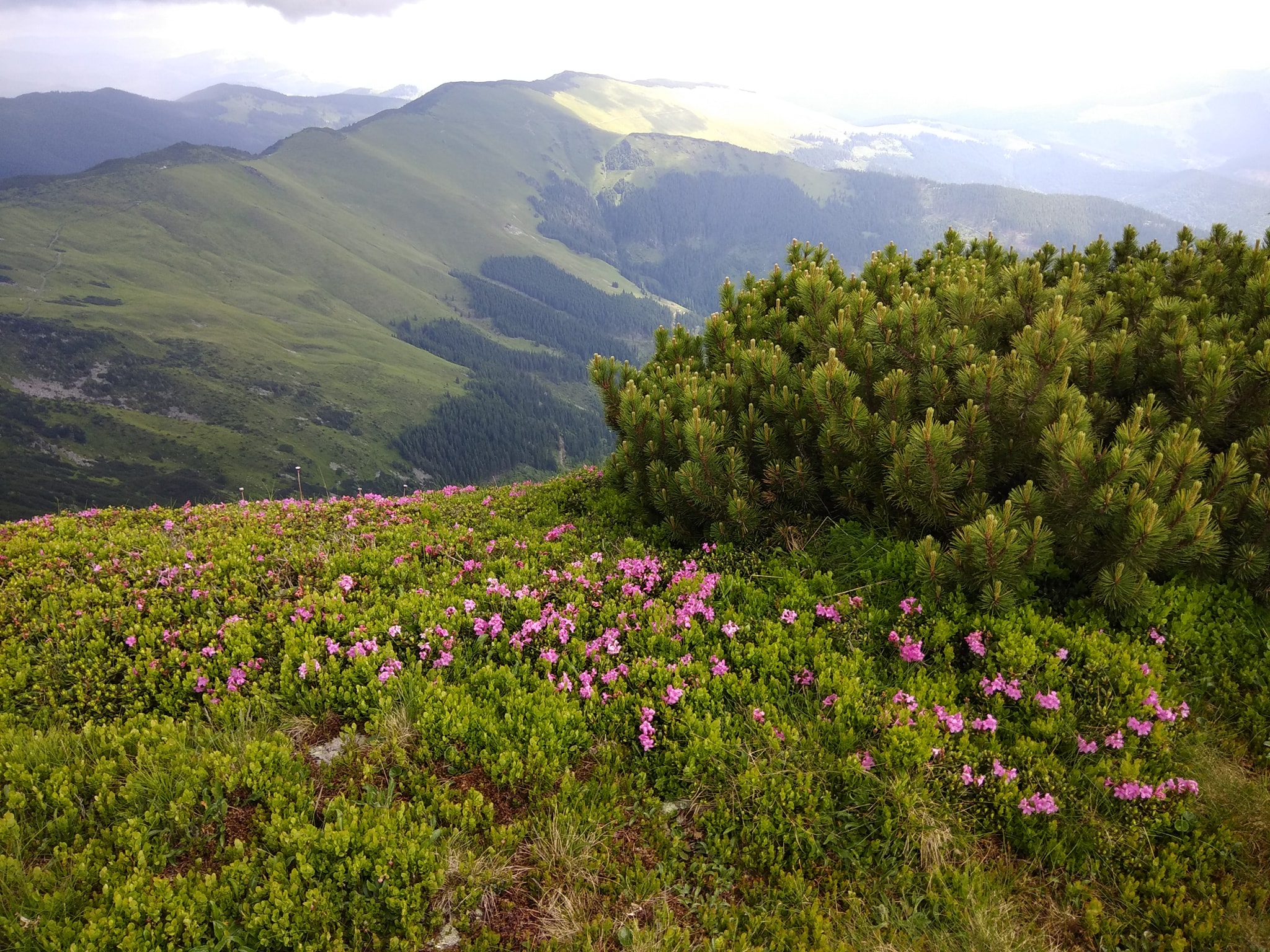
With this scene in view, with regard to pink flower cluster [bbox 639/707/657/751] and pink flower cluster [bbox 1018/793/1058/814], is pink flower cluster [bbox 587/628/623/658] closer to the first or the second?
pink flower cluster [bbox 639/707/657/751]

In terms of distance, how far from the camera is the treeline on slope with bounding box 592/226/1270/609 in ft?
18.2

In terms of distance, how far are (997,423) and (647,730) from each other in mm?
4520

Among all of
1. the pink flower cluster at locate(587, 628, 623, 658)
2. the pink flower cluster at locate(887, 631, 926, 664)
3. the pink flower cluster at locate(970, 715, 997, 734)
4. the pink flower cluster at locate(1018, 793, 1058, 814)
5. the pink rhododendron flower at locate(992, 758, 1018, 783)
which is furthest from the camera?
the pink flower cluster at locate(587, 628, 623, 658)

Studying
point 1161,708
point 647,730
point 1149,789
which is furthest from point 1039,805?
point 647,730

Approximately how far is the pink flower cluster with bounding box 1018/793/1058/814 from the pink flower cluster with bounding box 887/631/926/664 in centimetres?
133

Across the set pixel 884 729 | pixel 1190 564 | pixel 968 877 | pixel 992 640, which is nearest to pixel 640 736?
pixel 884 729

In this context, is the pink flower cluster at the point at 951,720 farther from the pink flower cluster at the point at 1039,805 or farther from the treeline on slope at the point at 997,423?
the treeline on slope at the point at 997,423

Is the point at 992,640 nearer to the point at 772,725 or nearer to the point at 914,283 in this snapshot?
the point at 772,725

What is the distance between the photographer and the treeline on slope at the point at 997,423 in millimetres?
5562

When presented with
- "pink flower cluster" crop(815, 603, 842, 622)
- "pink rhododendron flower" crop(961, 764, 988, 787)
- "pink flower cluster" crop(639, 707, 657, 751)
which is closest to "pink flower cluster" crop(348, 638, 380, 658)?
"pink flower cluster" crop(639, 707, 657, 751)

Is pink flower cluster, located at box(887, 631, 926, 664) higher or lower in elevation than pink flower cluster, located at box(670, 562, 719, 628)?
higher

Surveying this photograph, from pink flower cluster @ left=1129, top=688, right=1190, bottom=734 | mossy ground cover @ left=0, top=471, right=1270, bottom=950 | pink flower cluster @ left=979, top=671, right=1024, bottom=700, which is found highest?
pink flower cluster @ left=1129, top=688, right=1190, bottom=734

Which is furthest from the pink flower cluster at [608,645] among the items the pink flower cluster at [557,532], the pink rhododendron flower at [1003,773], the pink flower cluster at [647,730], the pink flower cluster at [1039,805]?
the pink flower cluster at [1039,805]

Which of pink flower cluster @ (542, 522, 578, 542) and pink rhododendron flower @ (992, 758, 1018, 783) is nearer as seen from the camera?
pink rhododendron flower @ (992, 758, 1018, 783)
